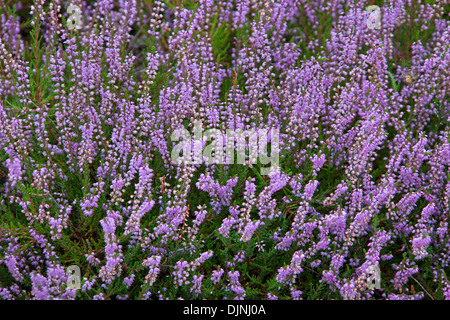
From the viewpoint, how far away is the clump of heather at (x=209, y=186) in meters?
3.03

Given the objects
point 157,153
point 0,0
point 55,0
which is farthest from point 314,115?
point 0,0

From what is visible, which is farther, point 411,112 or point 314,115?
point 411,112

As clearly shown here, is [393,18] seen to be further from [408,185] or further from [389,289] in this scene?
[389,289]

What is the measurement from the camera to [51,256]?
2.88 m

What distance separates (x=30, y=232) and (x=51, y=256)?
39 centimetres

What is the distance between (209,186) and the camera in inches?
Result: 130

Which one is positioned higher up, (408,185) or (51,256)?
(408,185)

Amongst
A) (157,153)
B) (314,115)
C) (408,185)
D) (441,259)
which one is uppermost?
(314,115)

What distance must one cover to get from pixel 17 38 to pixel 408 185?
3939mm

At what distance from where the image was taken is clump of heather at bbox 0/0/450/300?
9.95 ft

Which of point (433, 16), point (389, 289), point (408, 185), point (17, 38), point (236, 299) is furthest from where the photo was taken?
point (433, 16)
